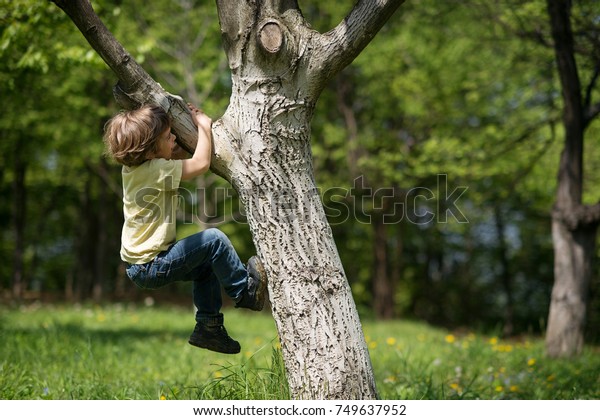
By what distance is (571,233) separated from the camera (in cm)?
775

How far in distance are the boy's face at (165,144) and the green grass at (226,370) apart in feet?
4.14

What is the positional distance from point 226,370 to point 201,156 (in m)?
2.76

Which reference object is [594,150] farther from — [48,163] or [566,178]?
[48,163]

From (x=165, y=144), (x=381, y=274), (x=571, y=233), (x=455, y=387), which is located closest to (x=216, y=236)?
(x=165, y=144)

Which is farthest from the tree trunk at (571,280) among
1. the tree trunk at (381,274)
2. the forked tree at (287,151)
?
the tree trunk at (381,274)

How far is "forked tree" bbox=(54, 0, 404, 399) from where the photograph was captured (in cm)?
330

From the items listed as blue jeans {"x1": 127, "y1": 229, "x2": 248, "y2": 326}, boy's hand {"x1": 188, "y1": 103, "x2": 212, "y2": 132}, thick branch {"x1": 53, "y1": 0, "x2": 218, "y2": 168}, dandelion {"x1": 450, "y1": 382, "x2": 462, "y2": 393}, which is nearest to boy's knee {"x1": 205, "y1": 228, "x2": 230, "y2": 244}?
blue jeans {"x1": 127, "y1": 229, "x2": 248, "y2": 326}

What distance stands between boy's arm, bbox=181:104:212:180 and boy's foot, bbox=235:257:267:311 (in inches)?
23.9

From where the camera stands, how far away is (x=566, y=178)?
7.86 metres

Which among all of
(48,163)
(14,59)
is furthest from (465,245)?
(14,59)

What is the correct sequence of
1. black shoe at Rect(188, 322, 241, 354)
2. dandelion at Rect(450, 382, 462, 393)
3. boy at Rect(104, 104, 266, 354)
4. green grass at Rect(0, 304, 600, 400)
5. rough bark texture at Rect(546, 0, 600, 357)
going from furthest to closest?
1. rough bark texture at Rect(546, 0, 600, 357)
2. dandelion at Rect(450, 382, 462, 393)
3. green grass at Rect(0, 304, 600, 400)
4. black shoe at Rect(188, 322, 241, 354)
5. boy at Rect(104, 104, 266, 354)

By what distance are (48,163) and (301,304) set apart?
58.6ft

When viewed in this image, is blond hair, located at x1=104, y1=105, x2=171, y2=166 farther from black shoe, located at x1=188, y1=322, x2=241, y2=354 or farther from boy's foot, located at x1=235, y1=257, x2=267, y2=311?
black shoe, located at x1=188, y1=322, x2=241, y2=354

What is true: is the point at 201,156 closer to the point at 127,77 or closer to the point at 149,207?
the point at 149,207
